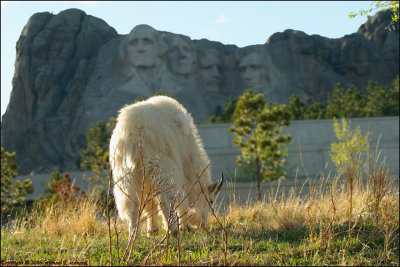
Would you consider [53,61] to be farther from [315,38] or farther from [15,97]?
[315,38]

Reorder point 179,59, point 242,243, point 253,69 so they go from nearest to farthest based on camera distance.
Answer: point 242,243
point 179,59
point 253,69

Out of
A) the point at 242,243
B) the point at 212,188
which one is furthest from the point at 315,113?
the point at 242,243

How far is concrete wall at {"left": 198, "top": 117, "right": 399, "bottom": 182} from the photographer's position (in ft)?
87.1

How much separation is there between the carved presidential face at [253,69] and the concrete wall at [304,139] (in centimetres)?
2752

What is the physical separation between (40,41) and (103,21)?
8.55 meters

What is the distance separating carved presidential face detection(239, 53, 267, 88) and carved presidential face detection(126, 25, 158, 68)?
12.2 meters

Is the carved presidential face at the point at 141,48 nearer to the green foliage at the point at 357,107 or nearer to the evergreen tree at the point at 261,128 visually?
the green foliage at the point at 357,107

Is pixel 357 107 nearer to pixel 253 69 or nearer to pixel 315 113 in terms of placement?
pixel 315 113

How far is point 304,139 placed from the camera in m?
29.2

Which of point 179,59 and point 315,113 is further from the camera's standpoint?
point 179,59

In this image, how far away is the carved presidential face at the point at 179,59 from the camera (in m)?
53.7

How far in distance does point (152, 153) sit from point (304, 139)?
984 inches

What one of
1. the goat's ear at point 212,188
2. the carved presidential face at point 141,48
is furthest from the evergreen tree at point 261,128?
the carved presidential face at point 141,48

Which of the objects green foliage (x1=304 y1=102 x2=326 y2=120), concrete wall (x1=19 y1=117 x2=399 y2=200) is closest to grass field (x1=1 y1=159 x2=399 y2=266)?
concrete wall (x1=19 y1=117 x2=399 y2=200)
